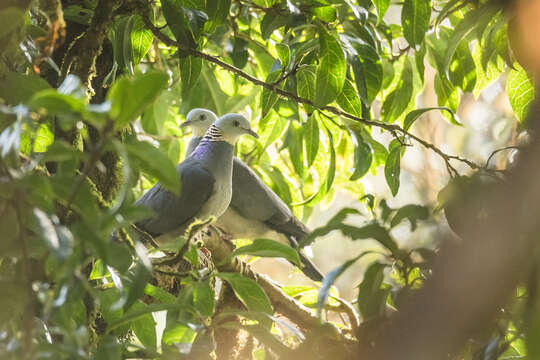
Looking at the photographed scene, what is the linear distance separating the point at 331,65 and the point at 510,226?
29.1 inches

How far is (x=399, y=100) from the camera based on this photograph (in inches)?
63.9

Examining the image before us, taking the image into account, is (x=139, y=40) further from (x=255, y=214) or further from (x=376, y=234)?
(x=255, y=214)

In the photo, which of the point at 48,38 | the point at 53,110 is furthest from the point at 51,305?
the point at 48,38

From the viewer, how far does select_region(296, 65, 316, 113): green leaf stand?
4.28ft

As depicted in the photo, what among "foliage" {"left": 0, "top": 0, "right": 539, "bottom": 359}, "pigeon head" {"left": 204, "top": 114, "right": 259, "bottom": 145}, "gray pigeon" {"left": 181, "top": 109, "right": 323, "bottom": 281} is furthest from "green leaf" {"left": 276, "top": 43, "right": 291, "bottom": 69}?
"gray pigeon" {"left": 181, "top": 109, "right": 323, "bottom": 281}

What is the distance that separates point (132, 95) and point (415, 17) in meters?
0.80

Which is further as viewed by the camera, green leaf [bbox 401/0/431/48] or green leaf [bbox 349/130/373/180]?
green leaf [bbox 349/130/373/180]

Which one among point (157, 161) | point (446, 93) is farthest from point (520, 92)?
point (157, 161)

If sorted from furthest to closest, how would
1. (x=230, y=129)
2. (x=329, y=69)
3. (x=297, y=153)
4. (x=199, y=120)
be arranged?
(x=199, y=120) < (x=230, y=129) < (x=297, y=153) < (x=329, y=69)

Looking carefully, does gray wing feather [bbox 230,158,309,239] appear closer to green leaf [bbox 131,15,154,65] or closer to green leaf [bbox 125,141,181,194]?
green leaf [bbox 131,15,154,65]

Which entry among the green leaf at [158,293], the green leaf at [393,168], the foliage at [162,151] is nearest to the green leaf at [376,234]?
the foliage at [162,151]

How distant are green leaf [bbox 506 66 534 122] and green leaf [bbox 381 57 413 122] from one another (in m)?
0.27

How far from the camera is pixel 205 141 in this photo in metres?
2.58

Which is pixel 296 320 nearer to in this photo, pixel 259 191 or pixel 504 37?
→ pixel 504 37
